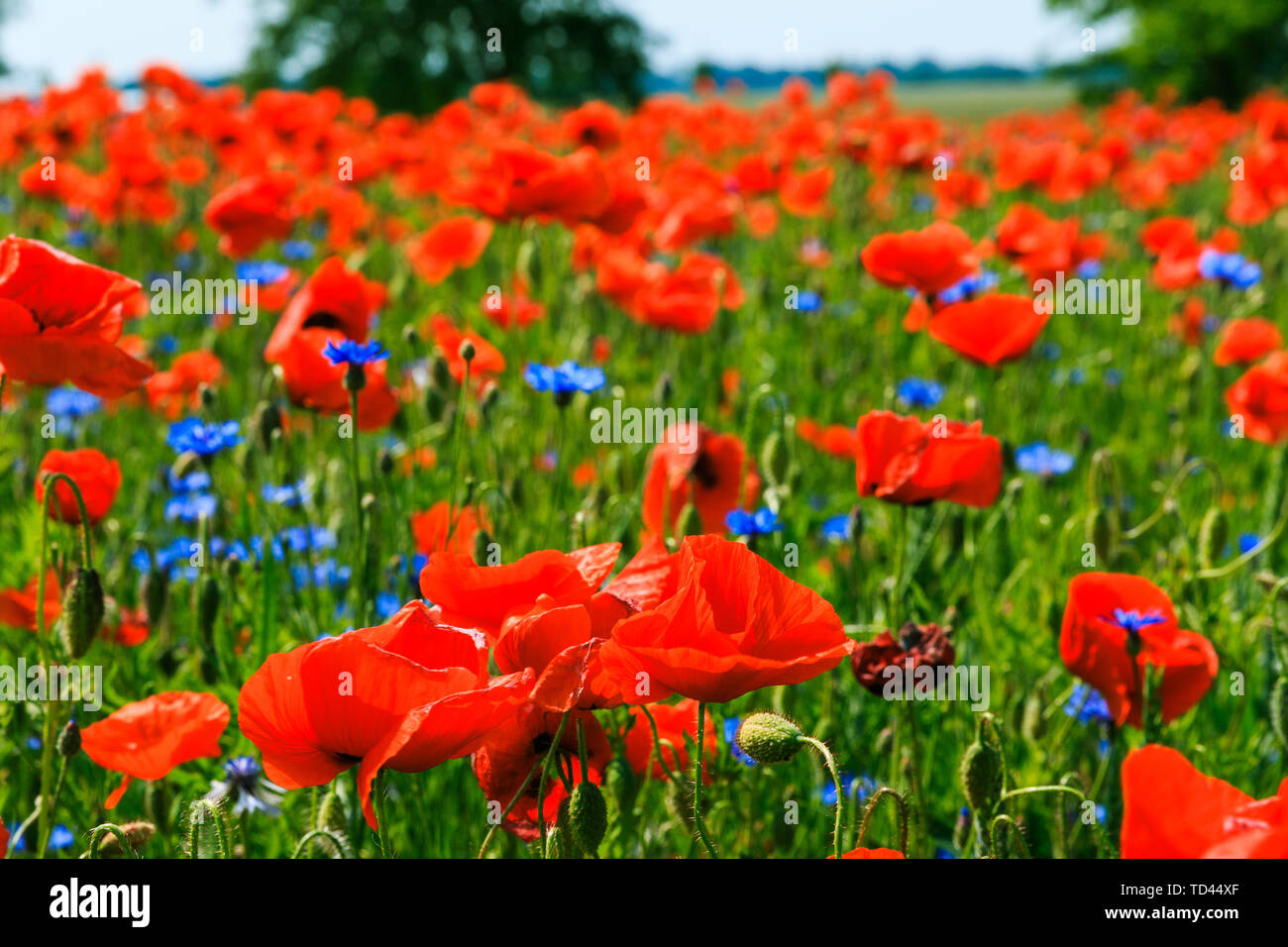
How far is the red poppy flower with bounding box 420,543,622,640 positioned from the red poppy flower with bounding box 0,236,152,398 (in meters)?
0.48

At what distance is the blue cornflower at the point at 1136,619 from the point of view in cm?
137

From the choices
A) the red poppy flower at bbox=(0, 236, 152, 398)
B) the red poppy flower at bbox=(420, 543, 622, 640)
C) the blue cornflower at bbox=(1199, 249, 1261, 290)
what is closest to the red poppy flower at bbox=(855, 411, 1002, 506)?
the red poppy flower at bbox=(420, 543, 622, 640)

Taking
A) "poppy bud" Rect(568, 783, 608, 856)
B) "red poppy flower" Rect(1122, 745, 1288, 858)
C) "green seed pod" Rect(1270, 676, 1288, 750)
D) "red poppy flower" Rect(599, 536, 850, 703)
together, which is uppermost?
"red poppy flower" Rect(599, 536, 850, 703)

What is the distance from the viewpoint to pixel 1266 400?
221cm

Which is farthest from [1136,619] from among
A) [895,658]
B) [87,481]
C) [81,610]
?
[87,481]

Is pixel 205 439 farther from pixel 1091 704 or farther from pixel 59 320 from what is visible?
pixel 1091 704

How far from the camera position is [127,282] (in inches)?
50.4

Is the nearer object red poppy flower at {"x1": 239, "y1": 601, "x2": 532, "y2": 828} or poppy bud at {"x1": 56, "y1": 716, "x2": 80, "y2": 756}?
red poppy flower at {"x1": 239, "y1": 601, "x2": 532, "y2": 828}

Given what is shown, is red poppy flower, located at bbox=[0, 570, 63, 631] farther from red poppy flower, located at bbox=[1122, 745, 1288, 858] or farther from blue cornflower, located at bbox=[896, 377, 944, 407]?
blue cornflower, located at bbox=[896, 377, 944, 407]

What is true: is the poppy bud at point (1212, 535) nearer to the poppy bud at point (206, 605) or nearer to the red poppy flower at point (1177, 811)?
the red poppy flower at point (1177, 811)

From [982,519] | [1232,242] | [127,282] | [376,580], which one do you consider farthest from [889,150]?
[127,282]

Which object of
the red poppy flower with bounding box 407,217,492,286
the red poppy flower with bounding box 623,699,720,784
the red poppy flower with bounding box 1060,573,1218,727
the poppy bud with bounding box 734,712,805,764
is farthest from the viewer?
the red poppy flower with bounding box 407,217,492,286

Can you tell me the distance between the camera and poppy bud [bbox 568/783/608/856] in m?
0.94
